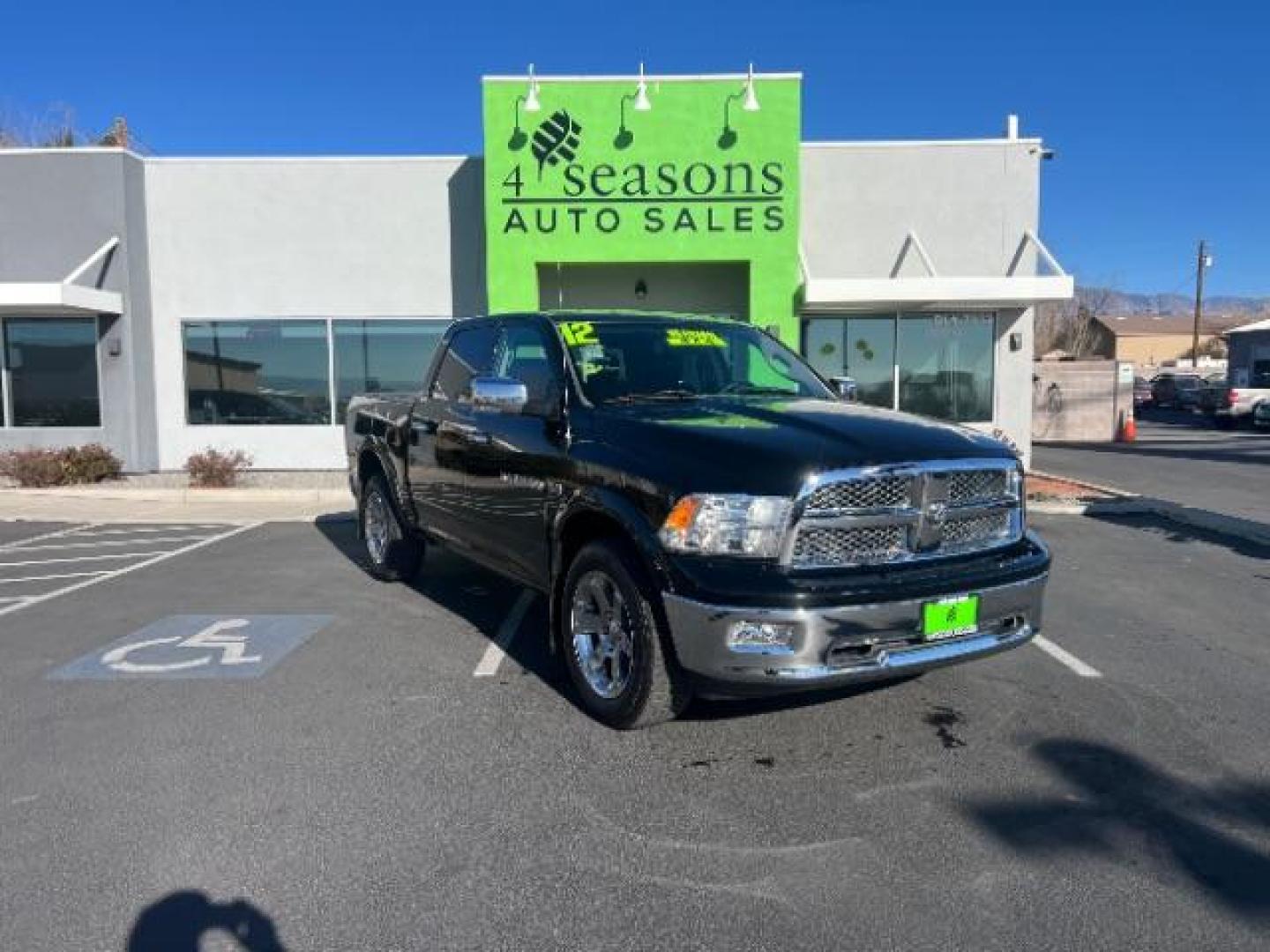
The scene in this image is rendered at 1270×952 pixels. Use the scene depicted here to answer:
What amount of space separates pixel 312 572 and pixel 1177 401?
4487cm

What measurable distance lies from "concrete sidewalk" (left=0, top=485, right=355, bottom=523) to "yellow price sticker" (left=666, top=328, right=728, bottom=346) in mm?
7020

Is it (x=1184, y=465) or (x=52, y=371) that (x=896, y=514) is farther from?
(x=1184, y=465)

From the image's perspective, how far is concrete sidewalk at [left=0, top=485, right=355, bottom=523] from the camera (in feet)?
38.8

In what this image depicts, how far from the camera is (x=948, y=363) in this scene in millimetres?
15375

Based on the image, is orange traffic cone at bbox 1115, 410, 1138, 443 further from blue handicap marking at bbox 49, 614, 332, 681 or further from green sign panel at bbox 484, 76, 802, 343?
blue handicap marking at bbox 49, 614, 332, 681

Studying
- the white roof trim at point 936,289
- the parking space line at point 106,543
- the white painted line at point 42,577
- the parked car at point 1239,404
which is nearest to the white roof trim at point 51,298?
the parking space line at point 106,543

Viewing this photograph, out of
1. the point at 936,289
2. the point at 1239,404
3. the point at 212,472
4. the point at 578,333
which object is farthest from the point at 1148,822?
the point at 1239,404

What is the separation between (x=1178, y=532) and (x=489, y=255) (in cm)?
985

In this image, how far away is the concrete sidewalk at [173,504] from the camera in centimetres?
1183

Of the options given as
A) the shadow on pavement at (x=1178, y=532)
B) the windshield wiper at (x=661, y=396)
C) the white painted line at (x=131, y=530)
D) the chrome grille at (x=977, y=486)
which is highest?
the windshield wiper at (x=661, y=396)

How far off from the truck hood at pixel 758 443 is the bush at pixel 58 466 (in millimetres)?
12235

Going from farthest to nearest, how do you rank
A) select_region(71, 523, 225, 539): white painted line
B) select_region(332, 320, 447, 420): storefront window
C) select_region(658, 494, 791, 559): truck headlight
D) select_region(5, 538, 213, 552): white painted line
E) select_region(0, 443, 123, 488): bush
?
select_region(332, 320, 447, 420): storefront window
select_region(0, 443, 123, 488): bush
select_region(71, 523, 225, 539): white painted line
select_region(5, 538, 213, 552): white painted line
select_region(658, 494, 791, 559): truck headlight

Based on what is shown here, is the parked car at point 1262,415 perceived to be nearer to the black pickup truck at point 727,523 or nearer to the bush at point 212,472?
the bush at point 212,472

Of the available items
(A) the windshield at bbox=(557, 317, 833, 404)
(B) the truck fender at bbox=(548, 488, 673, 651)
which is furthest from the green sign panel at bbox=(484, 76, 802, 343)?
(B) the truck fender at bbox=(548, 488, 673, 651)
